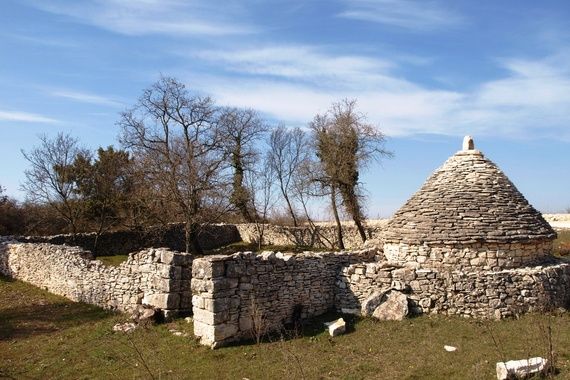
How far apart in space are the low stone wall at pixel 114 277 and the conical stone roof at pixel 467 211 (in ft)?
21.2

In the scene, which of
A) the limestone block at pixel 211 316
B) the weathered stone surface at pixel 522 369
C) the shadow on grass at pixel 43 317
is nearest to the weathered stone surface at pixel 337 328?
the limestone block at pixel 211 316

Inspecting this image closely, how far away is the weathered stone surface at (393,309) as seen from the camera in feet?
39.4

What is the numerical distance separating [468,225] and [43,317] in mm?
13170

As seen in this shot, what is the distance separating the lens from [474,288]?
1195 cm

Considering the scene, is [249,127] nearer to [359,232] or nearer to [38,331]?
[359,232]

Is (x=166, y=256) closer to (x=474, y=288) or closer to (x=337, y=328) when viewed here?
(x=337, y=328)

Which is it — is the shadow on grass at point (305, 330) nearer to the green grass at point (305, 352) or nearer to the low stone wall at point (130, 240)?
the green grass at point (305, 352)

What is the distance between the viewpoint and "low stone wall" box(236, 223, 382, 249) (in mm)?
31500

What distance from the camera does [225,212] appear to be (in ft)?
76.0

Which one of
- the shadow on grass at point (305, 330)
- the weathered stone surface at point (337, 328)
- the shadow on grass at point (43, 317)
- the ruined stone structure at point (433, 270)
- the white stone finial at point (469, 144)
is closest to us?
the ruined stone structure at point (433, 270)

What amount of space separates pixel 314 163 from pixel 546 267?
770 inches

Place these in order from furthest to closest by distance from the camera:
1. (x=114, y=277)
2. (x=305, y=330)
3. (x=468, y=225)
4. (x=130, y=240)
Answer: (x=130, y=240) → (x=114, y=277) → (x=468, y=225) → (x=305, y=330)

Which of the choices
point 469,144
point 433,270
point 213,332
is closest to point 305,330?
point 213,332

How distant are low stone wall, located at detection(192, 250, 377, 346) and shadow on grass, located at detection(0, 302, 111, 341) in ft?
16.6
